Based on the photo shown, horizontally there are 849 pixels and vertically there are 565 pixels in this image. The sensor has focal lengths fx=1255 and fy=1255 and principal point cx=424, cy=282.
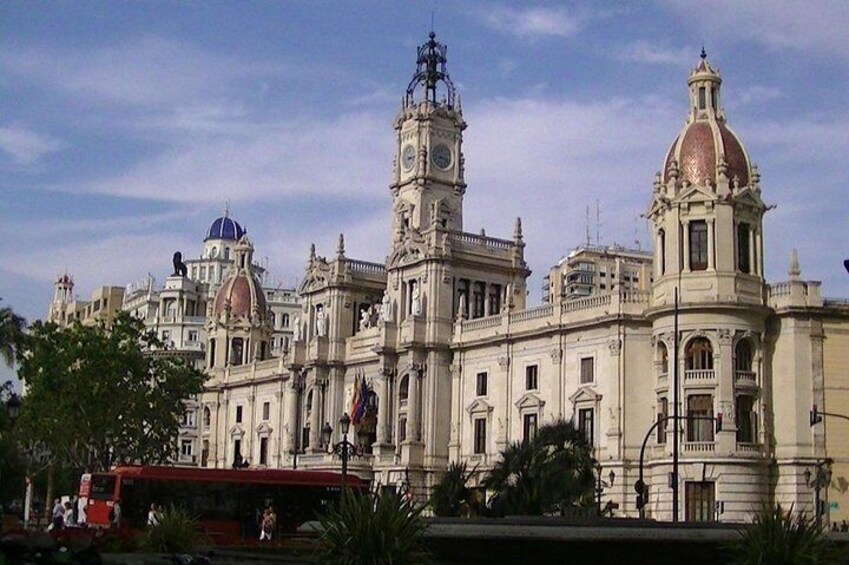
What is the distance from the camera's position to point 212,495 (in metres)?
51.2

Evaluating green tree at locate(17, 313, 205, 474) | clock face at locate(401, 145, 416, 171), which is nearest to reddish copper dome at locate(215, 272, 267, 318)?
clock face at locate(401, 145, 416, 171)

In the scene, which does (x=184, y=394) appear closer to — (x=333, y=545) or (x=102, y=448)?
(x=102, y=448)

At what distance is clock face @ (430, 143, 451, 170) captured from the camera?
83.5 metres

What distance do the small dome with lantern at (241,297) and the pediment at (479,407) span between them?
3643 centimetres

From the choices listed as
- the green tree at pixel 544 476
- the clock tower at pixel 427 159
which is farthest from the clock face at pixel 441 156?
the green tree at pixel 544 476

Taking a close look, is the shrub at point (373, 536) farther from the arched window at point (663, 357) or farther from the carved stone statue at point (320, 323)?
the carved stone statue at point (320, 323)

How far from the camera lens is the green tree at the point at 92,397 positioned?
6894 cm

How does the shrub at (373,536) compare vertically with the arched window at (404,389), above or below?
below

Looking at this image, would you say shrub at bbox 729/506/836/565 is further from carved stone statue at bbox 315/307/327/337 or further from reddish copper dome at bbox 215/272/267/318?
reddish copper dome at bbox 215/272/267/318

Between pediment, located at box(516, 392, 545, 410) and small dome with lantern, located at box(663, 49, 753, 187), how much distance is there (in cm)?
1485

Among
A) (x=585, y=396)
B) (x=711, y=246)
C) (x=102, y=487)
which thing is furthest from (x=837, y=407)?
(x=102, y=487)

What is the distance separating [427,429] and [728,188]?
83.0ft

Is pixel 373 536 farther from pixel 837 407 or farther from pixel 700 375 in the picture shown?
pixel 837 407

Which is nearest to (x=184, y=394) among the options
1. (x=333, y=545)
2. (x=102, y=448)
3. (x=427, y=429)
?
(x=102, y=448)
